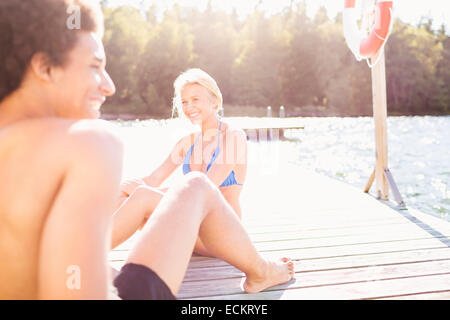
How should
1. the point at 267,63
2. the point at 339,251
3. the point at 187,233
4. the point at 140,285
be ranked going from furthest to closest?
the point at 267,63, the point at 339,251, the point at 187,233, the point at 140,285

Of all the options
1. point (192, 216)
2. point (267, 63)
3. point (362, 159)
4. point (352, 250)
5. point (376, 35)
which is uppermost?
point (267, 63)

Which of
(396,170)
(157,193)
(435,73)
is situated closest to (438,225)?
(157,193)

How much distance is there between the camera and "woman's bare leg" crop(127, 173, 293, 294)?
1118 millimetres

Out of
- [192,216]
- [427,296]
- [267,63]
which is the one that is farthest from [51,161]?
[267,63]

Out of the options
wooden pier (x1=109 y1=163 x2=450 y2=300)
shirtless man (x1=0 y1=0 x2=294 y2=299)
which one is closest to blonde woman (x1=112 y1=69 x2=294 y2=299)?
wooden pier (x1=109 y1=163 x2=450 y2=300)

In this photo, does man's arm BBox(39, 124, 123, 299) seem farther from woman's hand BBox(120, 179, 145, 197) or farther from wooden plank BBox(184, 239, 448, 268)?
wooden plank BBox(184, 239, 448, 268)

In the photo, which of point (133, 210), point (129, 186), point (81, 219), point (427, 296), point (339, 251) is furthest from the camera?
point (339, 251)

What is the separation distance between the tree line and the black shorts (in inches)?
1206

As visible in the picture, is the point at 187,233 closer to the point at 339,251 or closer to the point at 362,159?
the point at 339,251

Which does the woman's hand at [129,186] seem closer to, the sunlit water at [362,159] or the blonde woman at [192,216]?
the blonde woman at [192,216]

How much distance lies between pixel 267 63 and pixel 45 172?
35.7m

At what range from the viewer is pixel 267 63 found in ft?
116
